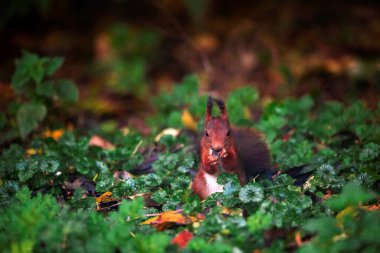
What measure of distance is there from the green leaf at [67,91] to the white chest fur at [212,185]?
150cm

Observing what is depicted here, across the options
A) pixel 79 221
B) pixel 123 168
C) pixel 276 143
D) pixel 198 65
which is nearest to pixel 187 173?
pixel 123 168

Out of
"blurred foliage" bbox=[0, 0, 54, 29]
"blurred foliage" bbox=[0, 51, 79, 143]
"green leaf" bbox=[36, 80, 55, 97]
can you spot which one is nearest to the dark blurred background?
"blurred foliage" bbox=[0, 0, 54, 29]

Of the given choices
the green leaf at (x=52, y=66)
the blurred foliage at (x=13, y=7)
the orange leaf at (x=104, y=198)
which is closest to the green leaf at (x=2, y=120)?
the green leaf at (x=52, y=66)

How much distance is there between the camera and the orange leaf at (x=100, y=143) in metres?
4.34

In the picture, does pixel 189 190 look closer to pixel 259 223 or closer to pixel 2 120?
pixel 259 223

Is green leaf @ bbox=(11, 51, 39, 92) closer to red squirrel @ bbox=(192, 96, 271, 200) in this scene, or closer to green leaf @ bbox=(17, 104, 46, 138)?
green leaf @ bbox=(17, 104, 46, 138)

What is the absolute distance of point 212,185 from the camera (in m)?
3.40

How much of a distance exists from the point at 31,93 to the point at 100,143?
68 cm

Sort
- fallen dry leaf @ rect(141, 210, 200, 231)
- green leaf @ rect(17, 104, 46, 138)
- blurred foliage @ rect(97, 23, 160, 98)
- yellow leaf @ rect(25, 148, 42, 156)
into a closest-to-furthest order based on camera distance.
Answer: fallen dry leaf @ rect(141, 210, 200, 231) → yellow leaf @ rect(25, 148, 42, 156) → green leaf @ rect(17, 104, 46, 138) → blurred foliage @ rect(97, 23, 160, 98)

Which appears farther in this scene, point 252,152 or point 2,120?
point 2,120

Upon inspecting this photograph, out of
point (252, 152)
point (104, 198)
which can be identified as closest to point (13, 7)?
point (104, 198)

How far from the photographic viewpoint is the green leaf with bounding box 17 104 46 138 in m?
4.21

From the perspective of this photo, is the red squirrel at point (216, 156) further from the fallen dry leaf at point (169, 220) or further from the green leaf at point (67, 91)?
the green leaf at point (67, 91)

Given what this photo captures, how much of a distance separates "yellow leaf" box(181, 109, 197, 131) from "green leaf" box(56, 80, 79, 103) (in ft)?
3.06
